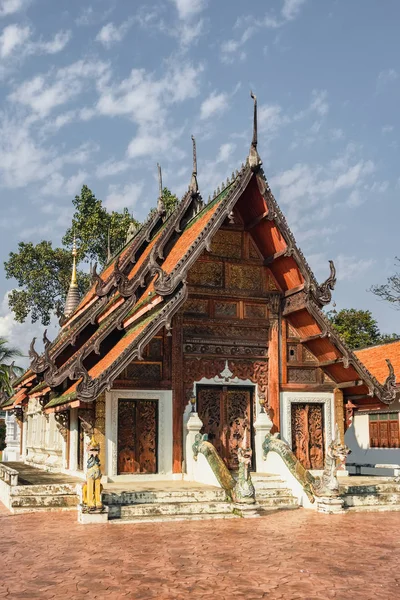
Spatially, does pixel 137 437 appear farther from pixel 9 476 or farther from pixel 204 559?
pixel 204 559

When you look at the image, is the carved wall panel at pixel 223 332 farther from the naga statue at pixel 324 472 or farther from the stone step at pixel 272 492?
the stone step at pixel 272 492

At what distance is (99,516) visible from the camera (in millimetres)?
11383

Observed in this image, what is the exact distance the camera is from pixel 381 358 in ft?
73.4

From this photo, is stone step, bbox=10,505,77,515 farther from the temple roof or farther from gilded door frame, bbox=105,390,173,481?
the temple roof

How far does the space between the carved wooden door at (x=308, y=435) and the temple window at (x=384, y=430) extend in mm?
4367

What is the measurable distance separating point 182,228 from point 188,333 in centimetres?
376

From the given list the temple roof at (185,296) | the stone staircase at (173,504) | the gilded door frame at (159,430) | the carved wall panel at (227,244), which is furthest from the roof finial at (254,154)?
the stone staircase at (173,504)

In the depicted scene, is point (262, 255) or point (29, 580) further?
point (262, 255)

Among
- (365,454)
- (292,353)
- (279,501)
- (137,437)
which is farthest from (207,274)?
(365,454)

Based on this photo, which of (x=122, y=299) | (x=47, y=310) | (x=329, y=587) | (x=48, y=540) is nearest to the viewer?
(x=329, y=587)

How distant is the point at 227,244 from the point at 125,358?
14.5 ft

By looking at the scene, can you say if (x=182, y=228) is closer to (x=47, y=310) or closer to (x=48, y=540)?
(x=48, y=540)

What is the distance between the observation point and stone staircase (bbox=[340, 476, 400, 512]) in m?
13.3

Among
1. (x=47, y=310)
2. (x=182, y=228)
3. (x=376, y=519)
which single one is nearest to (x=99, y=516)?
(x=376, y=519)
